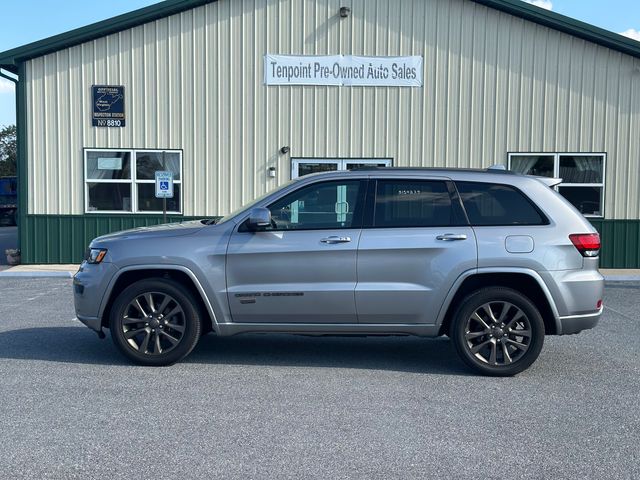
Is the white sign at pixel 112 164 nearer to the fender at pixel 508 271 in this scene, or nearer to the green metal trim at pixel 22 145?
the green metal trim at pixel 22 145

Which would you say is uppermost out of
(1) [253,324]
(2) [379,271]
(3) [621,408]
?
(2) [379,271]

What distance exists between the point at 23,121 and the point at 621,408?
12.7 meters

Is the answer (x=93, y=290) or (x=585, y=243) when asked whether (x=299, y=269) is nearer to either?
(x=93, y=290)

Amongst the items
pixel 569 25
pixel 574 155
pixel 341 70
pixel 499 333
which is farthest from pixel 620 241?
pixel 499 333

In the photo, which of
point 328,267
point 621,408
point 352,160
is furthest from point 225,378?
point 352,160

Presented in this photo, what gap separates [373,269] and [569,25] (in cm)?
1003

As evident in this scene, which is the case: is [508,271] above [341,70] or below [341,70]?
below

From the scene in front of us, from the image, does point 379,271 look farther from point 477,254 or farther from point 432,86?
point 432,86

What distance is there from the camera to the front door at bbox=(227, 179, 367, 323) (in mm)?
6289

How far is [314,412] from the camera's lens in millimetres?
5250

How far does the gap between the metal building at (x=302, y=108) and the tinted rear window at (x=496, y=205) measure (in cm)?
823

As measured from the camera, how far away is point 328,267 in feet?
20.7

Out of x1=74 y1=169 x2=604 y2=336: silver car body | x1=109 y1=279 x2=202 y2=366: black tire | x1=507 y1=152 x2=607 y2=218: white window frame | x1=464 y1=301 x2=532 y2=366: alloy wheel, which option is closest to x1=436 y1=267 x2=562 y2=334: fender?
x1=74 y1=169 x2=604 y2=336: silver car body

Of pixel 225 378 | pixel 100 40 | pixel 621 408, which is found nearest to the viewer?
pixel 621 408
